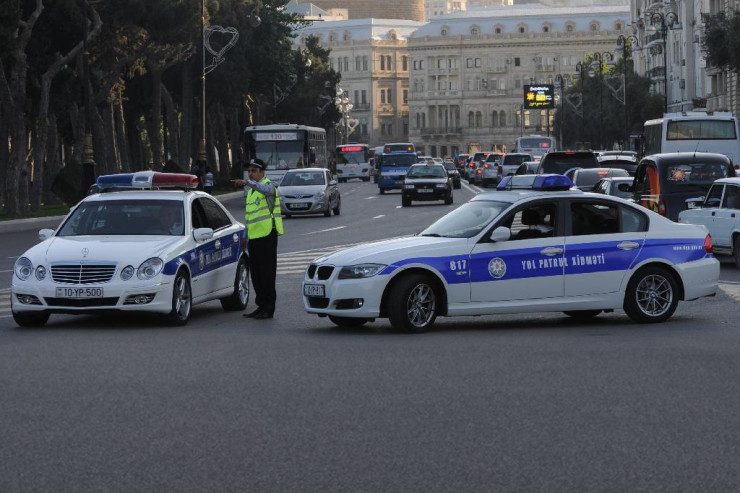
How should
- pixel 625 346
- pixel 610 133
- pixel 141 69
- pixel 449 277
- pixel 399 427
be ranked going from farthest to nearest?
pixel 610 133, pixel 141 69, pixel 449 277, pixel 625 346, pixel 399 427

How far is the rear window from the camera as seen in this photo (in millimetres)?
29047

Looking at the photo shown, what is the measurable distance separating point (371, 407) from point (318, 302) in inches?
223

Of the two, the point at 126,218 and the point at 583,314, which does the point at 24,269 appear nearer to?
the point at 126,218

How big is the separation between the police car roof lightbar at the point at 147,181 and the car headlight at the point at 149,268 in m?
2.89

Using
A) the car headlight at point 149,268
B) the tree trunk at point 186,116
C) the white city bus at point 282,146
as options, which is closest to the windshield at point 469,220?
the car headlight at point 149,268

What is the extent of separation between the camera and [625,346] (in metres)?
14.2

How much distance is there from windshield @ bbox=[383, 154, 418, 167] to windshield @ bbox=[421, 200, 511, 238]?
2391 inches

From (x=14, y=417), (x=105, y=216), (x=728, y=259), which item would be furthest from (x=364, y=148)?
(x=14, y=417)

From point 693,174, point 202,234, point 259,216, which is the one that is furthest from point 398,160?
point 202,234

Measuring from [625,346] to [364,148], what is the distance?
108 meters

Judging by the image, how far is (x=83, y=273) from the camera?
16.2 metres

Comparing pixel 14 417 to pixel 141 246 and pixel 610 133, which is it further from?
pixel 610 133

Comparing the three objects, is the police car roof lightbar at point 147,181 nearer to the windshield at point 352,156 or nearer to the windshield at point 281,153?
the windshield at point 281,153

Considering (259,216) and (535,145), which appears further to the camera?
(535,145)
